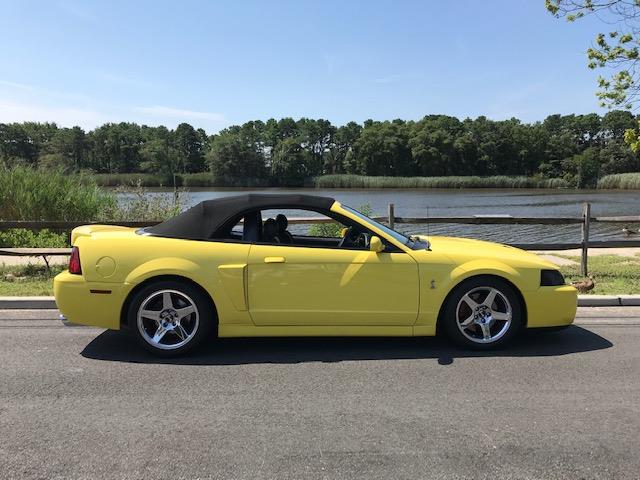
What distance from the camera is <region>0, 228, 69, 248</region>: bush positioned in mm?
11734

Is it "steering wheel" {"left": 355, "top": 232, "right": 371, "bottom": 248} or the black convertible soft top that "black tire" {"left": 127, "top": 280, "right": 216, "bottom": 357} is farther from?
"steering wheel" {"left": 355, "top": 232, "right": 371, "bottom": 248}

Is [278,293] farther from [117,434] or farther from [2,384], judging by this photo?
[2,384]

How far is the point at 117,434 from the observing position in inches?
134

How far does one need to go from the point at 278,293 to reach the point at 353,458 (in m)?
2.00

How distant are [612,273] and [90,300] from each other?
8.34m

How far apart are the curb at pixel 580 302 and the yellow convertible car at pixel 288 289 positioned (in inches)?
90.1

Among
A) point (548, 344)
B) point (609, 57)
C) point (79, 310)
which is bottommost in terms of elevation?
point (548, 344)

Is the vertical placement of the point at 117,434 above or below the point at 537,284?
below

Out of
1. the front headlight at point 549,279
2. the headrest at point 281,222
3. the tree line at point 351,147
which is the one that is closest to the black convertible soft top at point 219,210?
the headrest at point 281,222

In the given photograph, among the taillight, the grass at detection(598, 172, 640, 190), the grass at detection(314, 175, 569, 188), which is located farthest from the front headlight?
the grass at detection(314, 175, 569, 188)

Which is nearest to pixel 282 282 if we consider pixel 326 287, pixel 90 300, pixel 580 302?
pixel 326 287

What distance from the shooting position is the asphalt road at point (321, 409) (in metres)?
3.05

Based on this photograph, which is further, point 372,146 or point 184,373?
point 372,146

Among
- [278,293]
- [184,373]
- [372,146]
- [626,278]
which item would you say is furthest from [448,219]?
[372,146]
